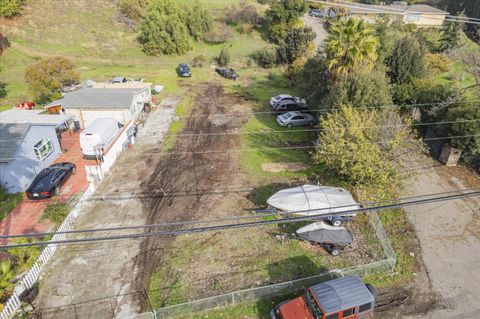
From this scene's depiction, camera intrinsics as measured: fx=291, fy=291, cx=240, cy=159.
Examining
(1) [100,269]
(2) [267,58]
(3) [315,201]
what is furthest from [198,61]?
(1) [100,269]

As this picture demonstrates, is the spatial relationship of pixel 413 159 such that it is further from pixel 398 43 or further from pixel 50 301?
pixel 50 301

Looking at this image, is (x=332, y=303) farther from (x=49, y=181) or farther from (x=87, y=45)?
(x=87, y=45)

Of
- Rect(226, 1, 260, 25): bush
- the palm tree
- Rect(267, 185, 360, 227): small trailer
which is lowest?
Rect(267, 185, 360, 227): small trailer

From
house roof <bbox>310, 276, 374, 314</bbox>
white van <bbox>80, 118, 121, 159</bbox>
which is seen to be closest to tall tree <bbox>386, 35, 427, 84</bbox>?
house roof <bbox>310, 276, 374, 314</bbox>

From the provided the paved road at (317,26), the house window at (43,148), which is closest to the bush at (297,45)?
the paved road at (317,26)

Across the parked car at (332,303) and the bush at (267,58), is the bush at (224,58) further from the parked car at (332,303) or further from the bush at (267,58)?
the parked car at (332,303)

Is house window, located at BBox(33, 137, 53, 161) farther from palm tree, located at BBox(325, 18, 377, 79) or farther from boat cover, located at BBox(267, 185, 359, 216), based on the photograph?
palm tree, located at BBox(325, 18, 377, 79)
